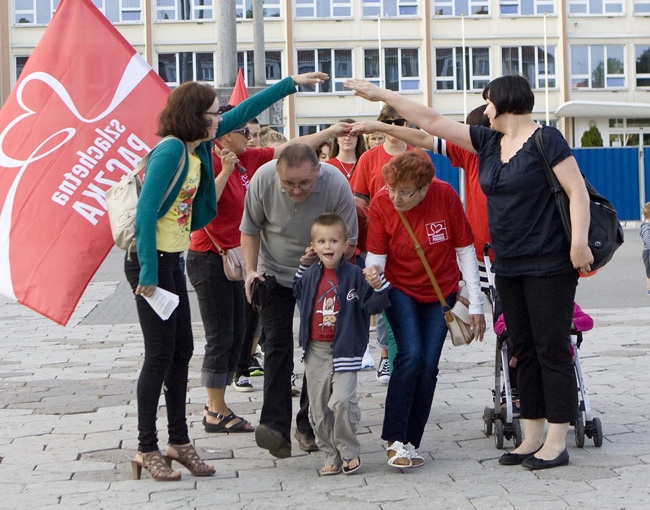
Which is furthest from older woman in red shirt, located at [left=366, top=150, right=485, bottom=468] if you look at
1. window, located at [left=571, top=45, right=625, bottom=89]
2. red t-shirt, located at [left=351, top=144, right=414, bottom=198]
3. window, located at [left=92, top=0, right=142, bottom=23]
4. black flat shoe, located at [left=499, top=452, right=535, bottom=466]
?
window, located at [left=92, top=0, right=142, bottom=23]

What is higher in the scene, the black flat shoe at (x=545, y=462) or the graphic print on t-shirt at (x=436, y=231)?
the graphic print on t-shirt at (x=436, y=231)

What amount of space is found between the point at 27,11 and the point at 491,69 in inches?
819

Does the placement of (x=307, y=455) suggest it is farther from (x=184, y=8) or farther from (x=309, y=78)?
(x=184, y=8)

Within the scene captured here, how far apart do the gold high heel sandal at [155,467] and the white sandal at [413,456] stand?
1168mm

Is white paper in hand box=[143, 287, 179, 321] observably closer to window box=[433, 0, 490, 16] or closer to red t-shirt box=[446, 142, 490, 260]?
red t-shirt box=[446, 142, 490, 260]

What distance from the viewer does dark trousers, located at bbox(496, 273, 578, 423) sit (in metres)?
5.86

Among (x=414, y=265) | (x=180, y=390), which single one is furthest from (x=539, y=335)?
(x=180, y=390)

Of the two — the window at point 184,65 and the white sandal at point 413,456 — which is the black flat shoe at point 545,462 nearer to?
the white sandal at point 413,456

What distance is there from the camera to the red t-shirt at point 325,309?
5.97 m

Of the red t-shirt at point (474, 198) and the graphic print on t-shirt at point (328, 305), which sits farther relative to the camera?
the red t-shirt at point (474, 198)

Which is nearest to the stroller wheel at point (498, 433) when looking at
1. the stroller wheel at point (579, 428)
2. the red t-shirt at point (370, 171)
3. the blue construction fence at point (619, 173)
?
the stroller wheel at point (579, 428)

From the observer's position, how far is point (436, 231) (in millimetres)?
6137

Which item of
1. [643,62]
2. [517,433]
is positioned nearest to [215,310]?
[517,433]

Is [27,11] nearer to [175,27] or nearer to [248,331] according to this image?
[175,27]
